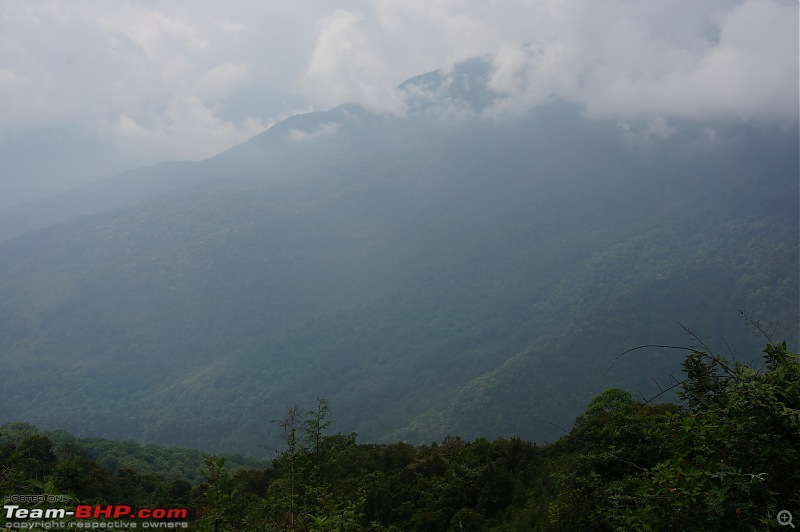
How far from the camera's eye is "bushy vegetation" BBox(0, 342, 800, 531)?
402 centimetres

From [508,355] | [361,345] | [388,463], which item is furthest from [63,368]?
[388,463]

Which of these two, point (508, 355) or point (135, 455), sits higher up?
point (508, 355)

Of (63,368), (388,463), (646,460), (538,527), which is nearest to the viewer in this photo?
(646,460)

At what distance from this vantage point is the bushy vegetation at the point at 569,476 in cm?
402

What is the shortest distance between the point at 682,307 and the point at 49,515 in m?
192

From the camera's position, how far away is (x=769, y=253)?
7849 inches

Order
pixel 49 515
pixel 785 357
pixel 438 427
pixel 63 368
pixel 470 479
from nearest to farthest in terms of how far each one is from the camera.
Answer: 1. pixel 785 357
2. pixel 49 515
3. pixel 470 479
4. pixel 438 427
5. pixel 63 368

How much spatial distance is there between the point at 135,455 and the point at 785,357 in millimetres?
73749

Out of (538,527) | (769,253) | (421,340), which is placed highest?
(769,253)

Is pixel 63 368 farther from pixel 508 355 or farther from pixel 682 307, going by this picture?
pixel 682 307

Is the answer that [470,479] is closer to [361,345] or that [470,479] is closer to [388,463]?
[388,463]

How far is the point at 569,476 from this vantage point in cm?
1180

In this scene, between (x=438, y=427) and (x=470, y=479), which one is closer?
(x=470, y=479)

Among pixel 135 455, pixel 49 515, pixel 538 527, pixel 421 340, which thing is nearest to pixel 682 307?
pixel 421 340
